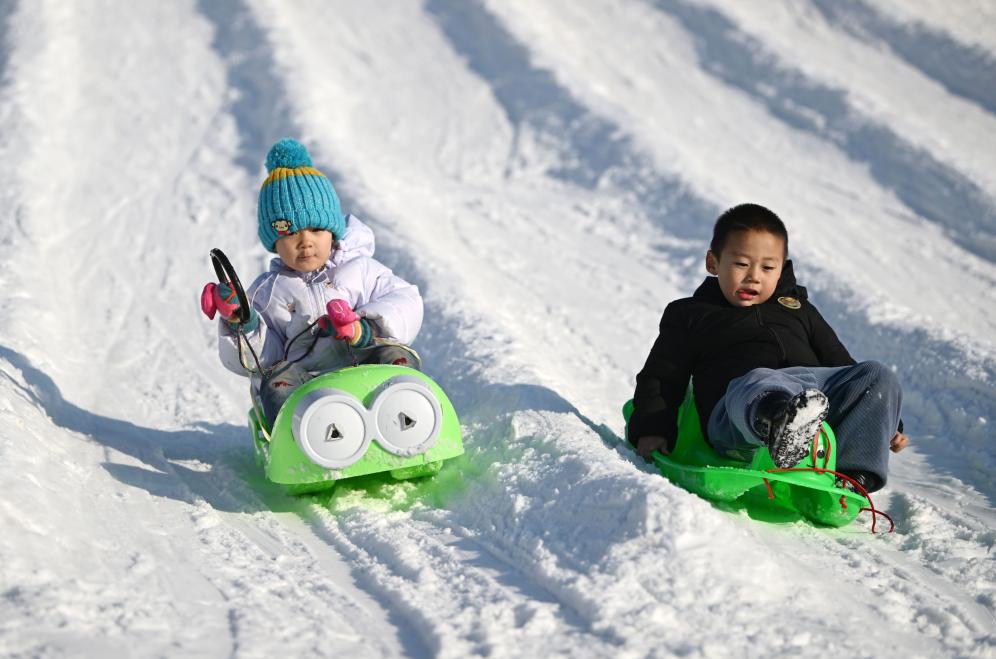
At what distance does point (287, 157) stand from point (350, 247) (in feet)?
1.44

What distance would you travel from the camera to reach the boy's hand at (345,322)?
11.4ft

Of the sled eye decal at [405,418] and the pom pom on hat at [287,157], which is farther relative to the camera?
the pom pom on hat at [287,157]

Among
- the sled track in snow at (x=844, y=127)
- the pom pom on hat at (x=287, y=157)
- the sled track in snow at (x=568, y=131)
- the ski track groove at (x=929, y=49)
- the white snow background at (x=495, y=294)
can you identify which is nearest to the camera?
the white snow background at (x=495, y=294)

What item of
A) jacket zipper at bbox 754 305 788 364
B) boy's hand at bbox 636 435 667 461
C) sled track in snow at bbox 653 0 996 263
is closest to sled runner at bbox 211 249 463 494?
boy's hand at bbox 636 435 667 461

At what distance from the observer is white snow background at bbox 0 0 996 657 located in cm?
247

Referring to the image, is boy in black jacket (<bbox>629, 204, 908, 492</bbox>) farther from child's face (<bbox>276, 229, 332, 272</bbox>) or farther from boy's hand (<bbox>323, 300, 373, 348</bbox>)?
child's face (<bbox>276, 229, 332, 272</bbox>)

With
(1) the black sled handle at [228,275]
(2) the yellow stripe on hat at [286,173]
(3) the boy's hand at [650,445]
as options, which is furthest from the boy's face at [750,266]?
(1) the black sled handle at [228,275]

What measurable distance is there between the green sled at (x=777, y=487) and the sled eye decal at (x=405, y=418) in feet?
Result: 2.66

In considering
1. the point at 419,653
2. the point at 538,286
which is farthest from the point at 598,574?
the point at 538,286

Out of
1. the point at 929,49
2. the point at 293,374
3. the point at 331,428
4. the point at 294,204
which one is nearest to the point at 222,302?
the point at 293,374

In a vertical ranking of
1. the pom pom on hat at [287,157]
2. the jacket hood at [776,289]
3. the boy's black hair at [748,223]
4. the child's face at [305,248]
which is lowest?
the child's face at [305,248]

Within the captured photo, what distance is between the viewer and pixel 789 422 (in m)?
2.85

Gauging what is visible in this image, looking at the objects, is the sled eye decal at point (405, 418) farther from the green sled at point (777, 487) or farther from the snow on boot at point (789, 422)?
the snow on boot at point (789, 422)

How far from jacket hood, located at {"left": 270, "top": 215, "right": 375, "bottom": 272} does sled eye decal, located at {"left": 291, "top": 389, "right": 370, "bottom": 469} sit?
2.91ft
